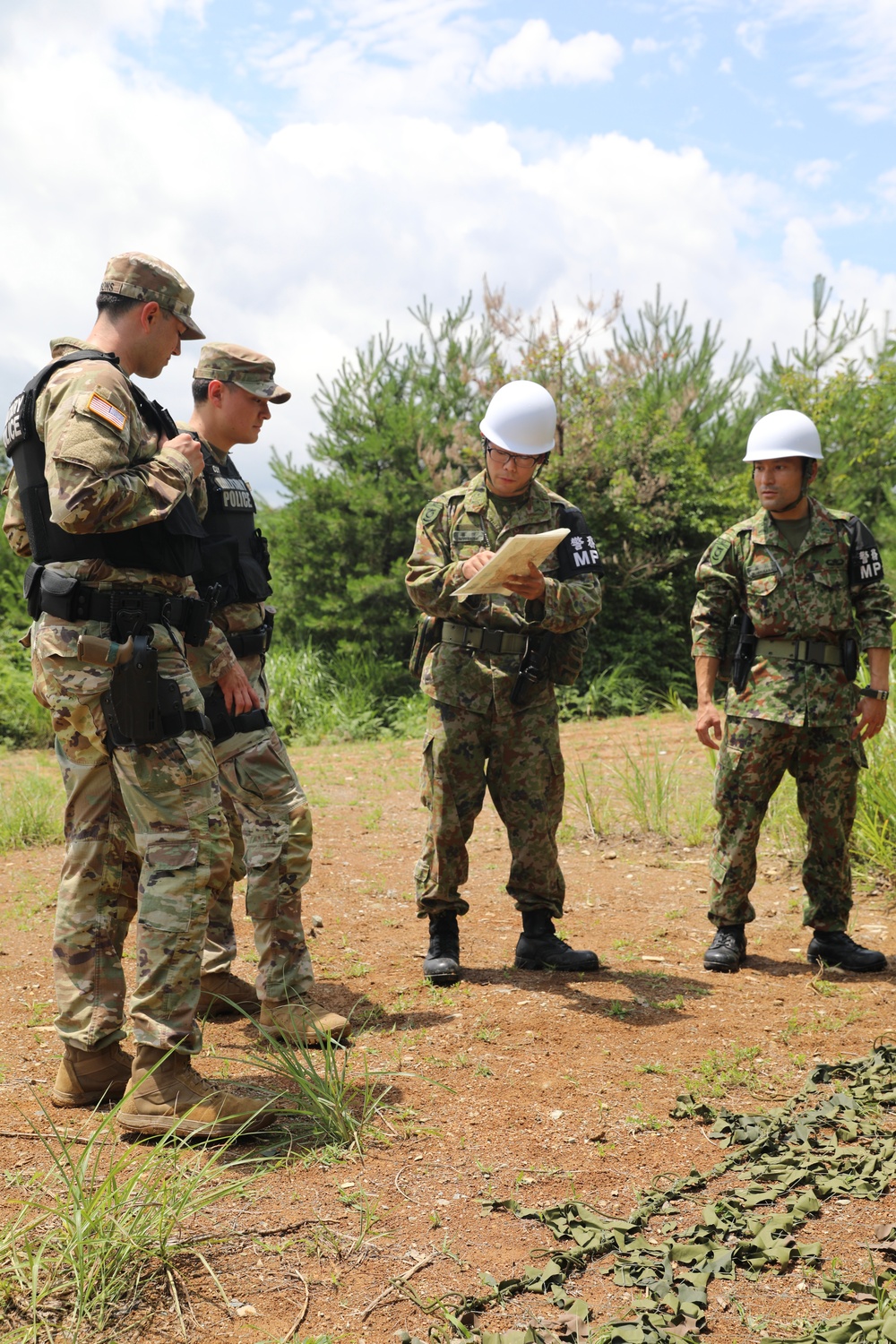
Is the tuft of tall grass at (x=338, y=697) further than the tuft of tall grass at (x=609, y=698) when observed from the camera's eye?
No

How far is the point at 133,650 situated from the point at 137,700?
13 cm

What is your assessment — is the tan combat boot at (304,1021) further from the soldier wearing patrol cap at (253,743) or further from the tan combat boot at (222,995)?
the tan combat boot at (222,995)

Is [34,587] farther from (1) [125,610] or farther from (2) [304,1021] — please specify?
(2) [304,1021]

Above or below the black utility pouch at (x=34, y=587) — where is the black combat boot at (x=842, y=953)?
below

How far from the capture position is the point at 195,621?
3189 millimetres

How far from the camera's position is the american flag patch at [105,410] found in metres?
2.84

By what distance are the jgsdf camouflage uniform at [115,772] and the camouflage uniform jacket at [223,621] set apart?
16.6 inches

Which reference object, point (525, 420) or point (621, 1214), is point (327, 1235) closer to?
point (621, 1214)

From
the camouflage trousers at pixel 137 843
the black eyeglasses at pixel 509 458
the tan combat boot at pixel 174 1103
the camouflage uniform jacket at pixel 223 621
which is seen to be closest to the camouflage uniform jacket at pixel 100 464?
the camouflage trousers at pixel 137 843

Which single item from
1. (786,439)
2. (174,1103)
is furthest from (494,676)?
(174,1103)

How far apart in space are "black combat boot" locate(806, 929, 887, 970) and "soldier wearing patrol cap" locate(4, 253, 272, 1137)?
8.33ft

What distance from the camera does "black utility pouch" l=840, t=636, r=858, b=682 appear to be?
448 cm

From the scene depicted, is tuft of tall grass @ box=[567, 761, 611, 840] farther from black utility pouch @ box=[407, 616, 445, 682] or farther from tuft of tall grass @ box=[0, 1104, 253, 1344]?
tuft of tall grass @ box=[0, 1104, 253, 1344]

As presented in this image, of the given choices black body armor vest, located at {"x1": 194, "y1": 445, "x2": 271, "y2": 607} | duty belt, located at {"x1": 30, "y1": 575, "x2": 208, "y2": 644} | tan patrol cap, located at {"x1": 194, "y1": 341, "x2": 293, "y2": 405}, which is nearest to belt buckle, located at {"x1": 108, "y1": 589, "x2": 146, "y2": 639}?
duty belt, located at {"x1": 30, "y1": 575, "x2": 208, "y2": 644}
